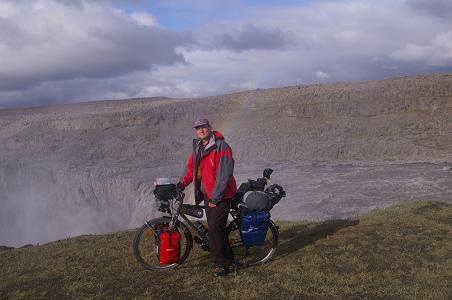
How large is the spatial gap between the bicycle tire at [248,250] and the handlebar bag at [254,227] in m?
0.12

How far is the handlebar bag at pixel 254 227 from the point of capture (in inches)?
254

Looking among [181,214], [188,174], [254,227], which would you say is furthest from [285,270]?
[188,174]

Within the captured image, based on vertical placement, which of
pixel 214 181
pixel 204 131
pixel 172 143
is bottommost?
pixel 172 143

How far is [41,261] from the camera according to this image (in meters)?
7.42

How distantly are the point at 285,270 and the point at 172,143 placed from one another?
25.6 m

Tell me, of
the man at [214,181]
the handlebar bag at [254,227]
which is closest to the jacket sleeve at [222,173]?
the man at [214,181]

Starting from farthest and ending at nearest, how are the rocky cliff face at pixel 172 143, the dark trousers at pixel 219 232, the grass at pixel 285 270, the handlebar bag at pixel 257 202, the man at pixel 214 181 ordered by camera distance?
the rocky cliff face at pixel 172 143
the handlebar bag at pixel 257 202
the dark trousers at pixel 219 232
the man at pixel 214 181
the grass at pixel 285 270

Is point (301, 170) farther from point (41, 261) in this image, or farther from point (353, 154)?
point (41, 261)

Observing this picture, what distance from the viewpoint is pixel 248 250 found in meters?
7.03

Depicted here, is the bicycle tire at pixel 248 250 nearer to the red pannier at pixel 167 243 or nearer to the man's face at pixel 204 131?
the red pannier at pixel 167 243

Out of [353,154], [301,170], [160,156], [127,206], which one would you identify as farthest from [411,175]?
[160,156]

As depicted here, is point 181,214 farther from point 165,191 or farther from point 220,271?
point 220,271

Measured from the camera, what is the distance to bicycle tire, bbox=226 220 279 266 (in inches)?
261

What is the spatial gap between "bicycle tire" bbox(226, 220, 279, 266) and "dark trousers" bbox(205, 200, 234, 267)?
24 cm
